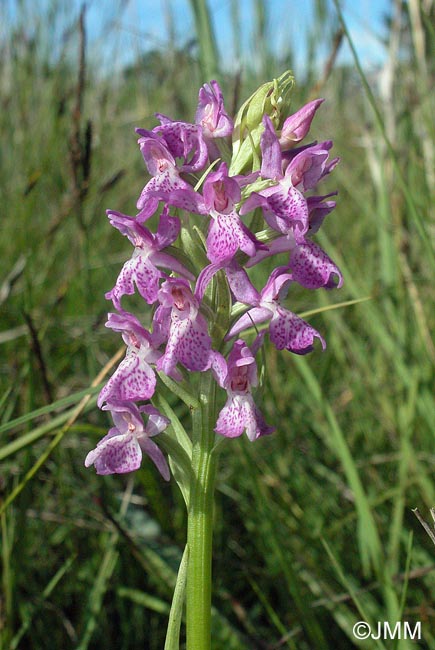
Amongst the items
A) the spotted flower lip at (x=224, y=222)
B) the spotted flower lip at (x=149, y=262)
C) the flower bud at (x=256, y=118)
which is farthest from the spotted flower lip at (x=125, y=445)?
the flower bud at (x=256, y=118)

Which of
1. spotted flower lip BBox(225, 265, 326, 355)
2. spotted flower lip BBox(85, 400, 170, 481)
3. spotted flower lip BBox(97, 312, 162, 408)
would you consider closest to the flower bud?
spotted flower lip BBox(225, 265, 326, 355)

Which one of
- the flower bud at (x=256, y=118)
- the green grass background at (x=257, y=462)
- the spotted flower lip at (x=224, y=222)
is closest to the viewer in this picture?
the spotted flower lip at (x=224, y=222)

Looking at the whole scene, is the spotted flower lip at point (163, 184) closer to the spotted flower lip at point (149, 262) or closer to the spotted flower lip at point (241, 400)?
the spotted flower lip at point (149, 262)

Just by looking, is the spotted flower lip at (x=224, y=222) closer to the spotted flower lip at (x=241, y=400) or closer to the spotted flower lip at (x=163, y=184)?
the spotted flower lip at (x=163, y=184)

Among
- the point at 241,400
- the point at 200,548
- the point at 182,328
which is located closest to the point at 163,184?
the point at 182,328

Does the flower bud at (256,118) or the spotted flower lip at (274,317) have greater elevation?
the flower bud at (256,118)

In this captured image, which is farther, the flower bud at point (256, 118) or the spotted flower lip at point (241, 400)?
the flower bud at point (256, 118)

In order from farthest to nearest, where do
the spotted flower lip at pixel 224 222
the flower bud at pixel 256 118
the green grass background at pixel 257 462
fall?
the green grass background at pixel 257 462 < the flower bud at pixel 256 118 < the spotted flower lip at pixel 224 222

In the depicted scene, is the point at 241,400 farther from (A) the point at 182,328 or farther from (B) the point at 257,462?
(B) the point at 257,462
